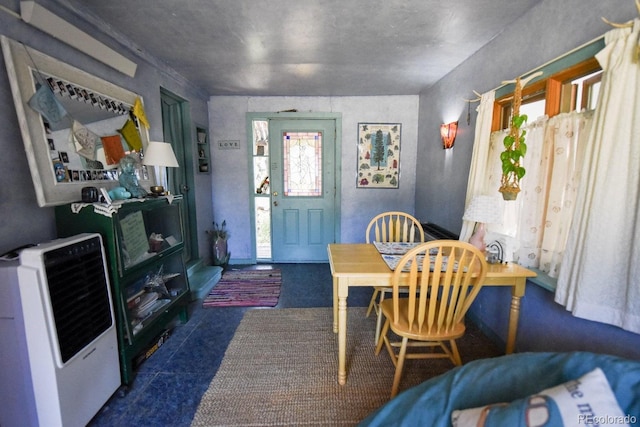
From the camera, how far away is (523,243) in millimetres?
1823

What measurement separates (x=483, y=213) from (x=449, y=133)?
4.65 ft

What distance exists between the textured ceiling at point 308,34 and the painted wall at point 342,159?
0.73 m

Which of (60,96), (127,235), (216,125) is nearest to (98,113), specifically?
(60,96)

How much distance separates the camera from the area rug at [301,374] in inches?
60.9

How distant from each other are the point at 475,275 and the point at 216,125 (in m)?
3.60

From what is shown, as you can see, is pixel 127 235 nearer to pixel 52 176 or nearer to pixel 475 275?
pixel 52 176

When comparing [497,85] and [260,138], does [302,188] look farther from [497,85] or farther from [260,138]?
[497,85]

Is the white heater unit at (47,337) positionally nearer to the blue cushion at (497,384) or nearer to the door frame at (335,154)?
the blue cushion at (497,384)

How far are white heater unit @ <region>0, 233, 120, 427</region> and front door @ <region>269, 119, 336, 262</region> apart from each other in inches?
107

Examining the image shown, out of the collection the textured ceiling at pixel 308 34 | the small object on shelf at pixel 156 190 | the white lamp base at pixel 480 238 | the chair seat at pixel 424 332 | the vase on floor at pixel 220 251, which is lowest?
the vase on floor at pixel 220 251

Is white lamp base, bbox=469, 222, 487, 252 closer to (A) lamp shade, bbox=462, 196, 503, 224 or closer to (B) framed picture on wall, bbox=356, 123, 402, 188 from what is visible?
(A) lamp shade, bbox=462, 196, 503, 224

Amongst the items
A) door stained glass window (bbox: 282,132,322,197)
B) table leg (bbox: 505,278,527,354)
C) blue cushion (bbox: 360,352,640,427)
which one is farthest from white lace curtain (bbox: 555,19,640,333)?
door stained glass window (bbox: 282,132,322,197)

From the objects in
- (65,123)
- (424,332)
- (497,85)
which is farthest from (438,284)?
(65,123)

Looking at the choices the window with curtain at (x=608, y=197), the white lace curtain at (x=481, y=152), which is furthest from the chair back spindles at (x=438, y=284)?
the white lace curtain at (x=481, y=152)
